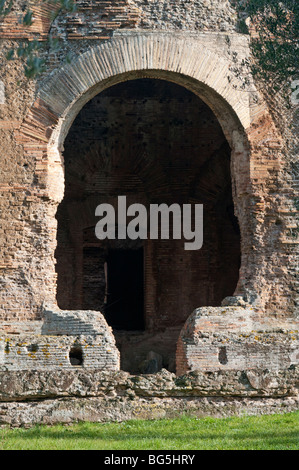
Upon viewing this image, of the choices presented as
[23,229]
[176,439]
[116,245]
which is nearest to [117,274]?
[116,245]

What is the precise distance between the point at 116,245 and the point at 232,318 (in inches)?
195

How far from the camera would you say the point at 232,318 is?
1093cm

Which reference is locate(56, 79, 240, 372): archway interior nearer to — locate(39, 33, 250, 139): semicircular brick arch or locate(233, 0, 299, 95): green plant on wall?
locate(233, 0, 299, 95): green plant on wall

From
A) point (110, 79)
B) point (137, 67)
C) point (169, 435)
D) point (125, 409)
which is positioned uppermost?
point (137, 67)

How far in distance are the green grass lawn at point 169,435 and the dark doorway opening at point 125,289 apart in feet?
17.1

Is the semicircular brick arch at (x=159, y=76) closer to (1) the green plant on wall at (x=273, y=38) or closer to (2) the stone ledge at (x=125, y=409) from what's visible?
(1) the green plant on wall at (x=273, y=38)

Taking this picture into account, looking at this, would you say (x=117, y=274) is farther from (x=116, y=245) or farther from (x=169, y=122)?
(x=169, y=122)

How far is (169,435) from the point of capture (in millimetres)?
9664

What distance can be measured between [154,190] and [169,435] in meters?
6.09

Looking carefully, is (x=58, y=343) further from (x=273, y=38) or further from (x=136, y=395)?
(x=273, y=38)

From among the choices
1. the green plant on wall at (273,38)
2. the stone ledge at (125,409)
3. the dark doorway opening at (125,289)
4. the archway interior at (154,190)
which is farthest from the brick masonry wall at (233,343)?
the dark doorway opening at (125,289)

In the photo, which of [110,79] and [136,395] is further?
[110,79]

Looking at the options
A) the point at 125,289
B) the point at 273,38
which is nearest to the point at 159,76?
the point at 273,38

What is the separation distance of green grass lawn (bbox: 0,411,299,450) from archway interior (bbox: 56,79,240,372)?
438 centimetres
